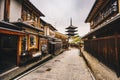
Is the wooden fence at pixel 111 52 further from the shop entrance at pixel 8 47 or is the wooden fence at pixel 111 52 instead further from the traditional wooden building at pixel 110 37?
the shop entrance at pixel 8 47

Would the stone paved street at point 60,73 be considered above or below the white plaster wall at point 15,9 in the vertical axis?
below

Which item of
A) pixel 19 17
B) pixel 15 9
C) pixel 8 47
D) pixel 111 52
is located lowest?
pixel 111 52

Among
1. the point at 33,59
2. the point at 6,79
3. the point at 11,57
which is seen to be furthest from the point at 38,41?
the point at 6,79

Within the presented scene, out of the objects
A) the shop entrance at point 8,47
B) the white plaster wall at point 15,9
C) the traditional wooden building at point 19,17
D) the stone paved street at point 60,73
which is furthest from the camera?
the white plaster wall at point 15,9

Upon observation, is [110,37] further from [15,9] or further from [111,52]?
[15,9]

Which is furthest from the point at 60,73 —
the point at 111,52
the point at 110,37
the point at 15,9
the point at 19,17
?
the point at 15,9

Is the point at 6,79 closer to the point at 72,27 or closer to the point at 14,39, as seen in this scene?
the point at 14,39

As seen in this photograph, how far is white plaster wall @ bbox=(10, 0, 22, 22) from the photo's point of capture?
10.6 meters

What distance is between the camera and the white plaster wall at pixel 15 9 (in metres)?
10.6

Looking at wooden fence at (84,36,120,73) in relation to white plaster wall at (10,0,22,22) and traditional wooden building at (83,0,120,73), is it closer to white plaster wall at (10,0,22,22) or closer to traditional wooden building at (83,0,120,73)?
A: traditional wooden building at (83,0,120,73)

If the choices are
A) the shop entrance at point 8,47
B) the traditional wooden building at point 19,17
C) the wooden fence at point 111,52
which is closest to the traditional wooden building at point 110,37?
the wooden fence at point 111,52

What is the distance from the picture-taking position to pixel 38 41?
1558 cm

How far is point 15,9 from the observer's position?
11000mm

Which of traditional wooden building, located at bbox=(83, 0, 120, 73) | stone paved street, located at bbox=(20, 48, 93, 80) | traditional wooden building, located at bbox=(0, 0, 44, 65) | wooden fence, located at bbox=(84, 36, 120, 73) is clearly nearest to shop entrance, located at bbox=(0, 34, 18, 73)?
traditional wooden building, located at bbox=(0, 0, 44, 65)
